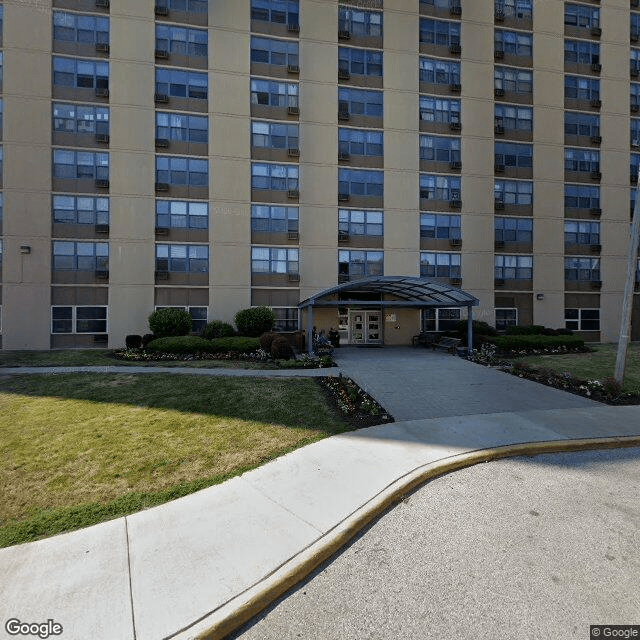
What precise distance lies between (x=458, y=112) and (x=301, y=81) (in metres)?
10.9

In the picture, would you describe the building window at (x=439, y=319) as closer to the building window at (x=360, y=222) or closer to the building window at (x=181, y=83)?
the building window at (x=360, y=222)

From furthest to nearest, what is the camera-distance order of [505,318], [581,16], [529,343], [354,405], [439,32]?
1. [581,16]
2. [505,318]
3. [439,32]
4. [529,343]
5. [354,405]

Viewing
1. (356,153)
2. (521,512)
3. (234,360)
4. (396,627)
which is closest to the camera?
(396,627)

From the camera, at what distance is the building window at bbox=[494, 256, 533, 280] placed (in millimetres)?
25031

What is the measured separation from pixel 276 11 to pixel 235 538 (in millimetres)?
29155

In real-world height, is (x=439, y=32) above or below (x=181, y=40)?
above

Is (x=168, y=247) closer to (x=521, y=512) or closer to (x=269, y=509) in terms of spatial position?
(x=269, y=509)

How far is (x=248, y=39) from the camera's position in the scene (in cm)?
2233

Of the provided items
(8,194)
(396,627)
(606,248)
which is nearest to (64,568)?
(396,627)

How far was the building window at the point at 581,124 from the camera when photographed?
1013 inches

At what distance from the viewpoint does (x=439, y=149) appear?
24359 millimetres

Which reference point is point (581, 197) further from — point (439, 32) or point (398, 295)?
point (398, 295)

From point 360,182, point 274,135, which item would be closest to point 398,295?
point 360,182

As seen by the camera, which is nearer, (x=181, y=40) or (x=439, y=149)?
(x=181, y=40)
